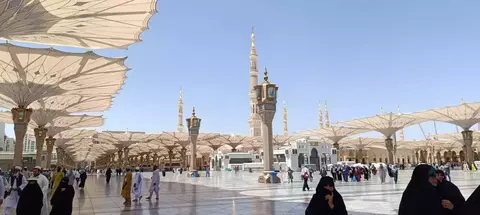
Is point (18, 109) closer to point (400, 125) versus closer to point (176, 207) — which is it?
point (176, 207)

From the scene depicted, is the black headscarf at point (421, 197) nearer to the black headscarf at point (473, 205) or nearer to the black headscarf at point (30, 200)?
the black headscarf at point (473, 205)

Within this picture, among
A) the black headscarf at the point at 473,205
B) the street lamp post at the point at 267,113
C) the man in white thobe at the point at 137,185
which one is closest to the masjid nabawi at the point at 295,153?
the street lamp post at the point at 267,113

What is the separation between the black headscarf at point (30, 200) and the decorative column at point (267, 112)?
51.7 ft

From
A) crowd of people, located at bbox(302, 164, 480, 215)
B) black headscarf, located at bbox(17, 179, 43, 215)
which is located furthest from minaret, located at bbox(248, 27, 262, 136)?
crowd of people, located at bbox(302, 164, 480, 215)

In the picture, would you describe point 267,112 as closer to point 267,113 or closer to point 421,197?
point 267,113

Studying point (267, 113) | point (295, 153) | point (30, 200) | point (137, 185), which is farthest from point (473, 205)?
point (295, 153)

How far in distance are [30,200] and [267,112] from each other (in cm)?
1626

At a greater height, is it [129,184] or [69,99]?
[69,99]

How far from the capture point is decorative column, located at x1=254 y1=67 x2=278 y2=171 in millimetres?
21234

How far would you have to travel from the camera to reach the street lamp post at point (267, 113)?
836 inches

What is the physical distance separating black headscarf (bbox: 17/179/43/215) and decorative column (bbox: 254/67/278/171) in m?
15.7

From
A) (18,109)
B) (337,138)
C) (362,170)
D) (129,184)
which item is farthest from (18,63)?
(337,138)

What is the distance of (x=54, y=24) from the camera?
41.3ft

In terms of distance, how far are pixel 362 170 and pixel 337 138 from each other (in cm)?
3496
